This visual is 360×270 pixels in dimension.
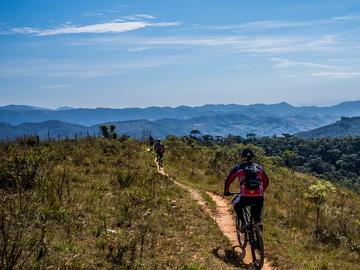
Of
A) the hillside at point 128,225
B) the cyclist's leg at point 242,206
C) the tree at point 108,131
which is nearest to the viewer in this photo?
the hillside at point 128,225

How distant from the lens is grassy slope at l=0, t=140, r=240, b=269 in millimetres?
8547

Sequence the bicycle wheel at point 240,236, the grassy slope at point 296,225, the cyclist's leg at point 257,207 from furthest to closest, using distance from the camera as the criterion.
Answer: the grassy slope at point 296,225 → the bicycle wheel at point 240,236 → the cyclist's leg at point 257,207

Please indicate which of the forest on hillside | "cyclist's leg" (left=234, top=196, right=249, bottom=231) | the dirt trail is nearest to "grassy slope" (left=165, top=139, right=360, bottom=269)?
the dirt trail

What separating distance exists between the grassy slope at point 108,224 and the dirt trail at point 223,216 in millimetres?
384

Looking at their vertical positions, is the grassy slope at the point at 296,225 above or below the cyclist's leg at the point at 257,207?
below

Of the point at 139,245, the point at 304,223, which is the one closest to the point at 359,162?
the point at 304,223

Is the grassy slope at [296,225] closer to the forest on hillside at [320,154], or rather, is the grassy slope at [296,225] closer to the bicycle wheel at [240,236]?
the bicycle wheel at [240,236]

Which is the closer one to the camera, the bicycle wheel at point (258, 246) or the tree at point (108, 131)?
the bicycle wheel at point (258, 246)

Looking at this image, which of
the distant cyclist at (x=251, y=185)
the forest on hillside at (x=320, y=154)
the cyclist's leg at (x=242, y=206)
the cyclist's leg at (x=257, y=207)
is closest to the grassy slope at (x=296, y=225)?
the cyclist's leg at (x=242, y=206)

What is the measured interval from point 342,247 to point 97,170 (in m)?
10.6

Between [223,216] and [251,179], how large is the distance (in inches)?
241

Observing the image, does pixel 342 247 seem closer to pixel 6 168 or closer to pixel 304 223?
pixel 304 223

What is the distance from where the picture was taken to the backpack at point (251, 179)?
32.2ft

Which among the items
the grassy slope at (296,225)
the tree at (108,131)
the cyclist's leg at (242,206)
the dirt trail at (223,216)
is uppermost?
the tree at (108,131)
